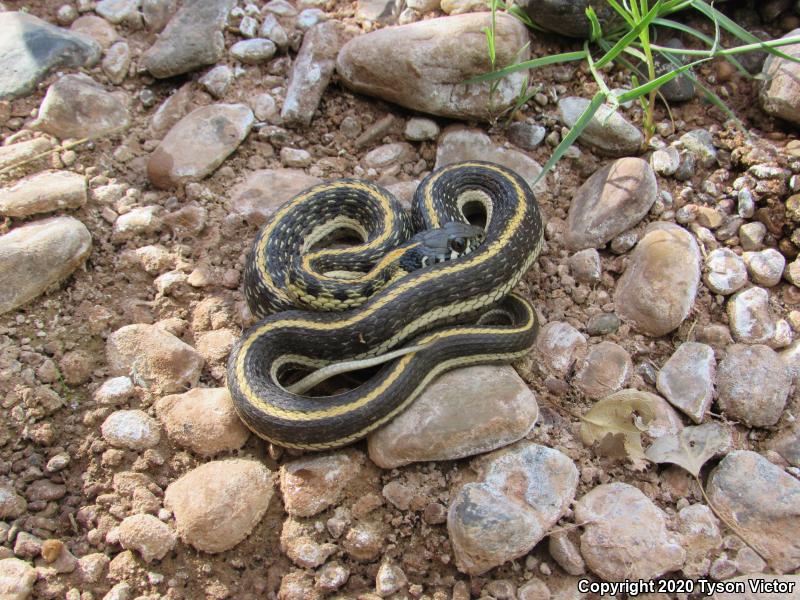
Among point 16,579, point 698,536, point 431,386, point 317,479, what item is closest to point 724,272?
point 698,536

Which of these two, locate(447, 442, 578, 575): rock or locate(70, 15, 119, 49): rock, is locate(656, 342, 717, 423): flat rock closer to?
locate(447, 442, 578, 575): rock

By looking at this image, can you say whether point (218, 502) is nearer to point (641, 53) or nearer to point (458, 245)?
point (458, 245)

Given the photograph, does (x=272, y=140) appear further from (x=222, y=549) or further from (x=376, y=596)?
(x=376, y=596)

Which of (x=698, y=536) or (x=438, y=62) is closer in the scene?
(x=698, y=536)

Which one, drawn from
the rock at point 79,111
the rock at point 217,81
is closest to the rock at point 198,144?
the rock at point 217,81

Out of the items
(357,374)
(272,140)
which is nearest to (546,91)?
(272,140)

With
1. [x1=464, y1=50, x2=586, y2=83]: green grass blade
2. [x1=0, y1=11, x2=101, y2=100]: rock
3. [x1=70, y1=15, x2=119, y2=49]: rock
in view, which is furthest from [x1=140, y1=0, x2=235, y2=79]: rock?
[x1=464, y1=50, x2=586, y2=83]: green grass blade
